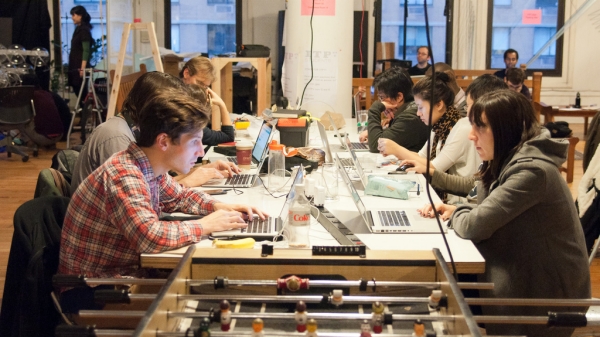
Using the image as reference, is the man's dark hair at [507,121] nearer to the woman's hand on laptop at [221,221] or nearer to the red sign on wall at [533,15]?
the woman's hand on laptop at [221,221]

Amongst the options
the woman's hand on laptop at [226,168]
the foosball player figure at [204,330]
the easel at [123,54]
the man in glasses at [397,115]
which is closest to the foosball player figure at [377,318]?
the foosball player figure at [204,330]

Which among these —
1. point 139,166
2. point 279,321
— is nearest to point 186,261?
point 279,321

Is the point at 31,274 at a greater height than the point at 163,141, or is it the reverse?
the point at 163,141

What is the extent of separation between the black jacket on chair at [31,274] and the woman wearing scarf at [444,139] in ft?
6.55

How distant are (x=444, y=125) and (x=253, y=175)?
1144mm

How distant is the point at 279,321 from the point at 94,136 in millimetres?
1519

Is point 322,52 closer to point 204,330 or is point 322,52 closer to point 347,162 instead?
point 347,162

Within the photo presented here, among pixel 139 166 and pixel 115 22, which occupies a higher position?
pixel 115 22

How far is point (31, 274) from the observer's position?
2266mm

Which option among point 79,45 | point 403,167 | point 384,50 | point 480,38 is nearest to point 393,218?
point 403,167

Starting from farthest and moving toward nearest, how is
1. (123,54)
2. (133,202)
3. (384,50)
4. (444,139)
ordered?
(384,50), (123,54), (444,139), (133,202)

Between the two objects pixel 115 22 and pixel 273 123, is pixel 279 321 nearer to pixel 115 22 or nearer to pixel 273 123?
pixel 273 123

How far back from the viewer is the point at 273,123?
14.5ft

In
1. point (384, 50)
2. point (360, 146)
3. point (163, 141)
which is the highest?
point (384, 50)
